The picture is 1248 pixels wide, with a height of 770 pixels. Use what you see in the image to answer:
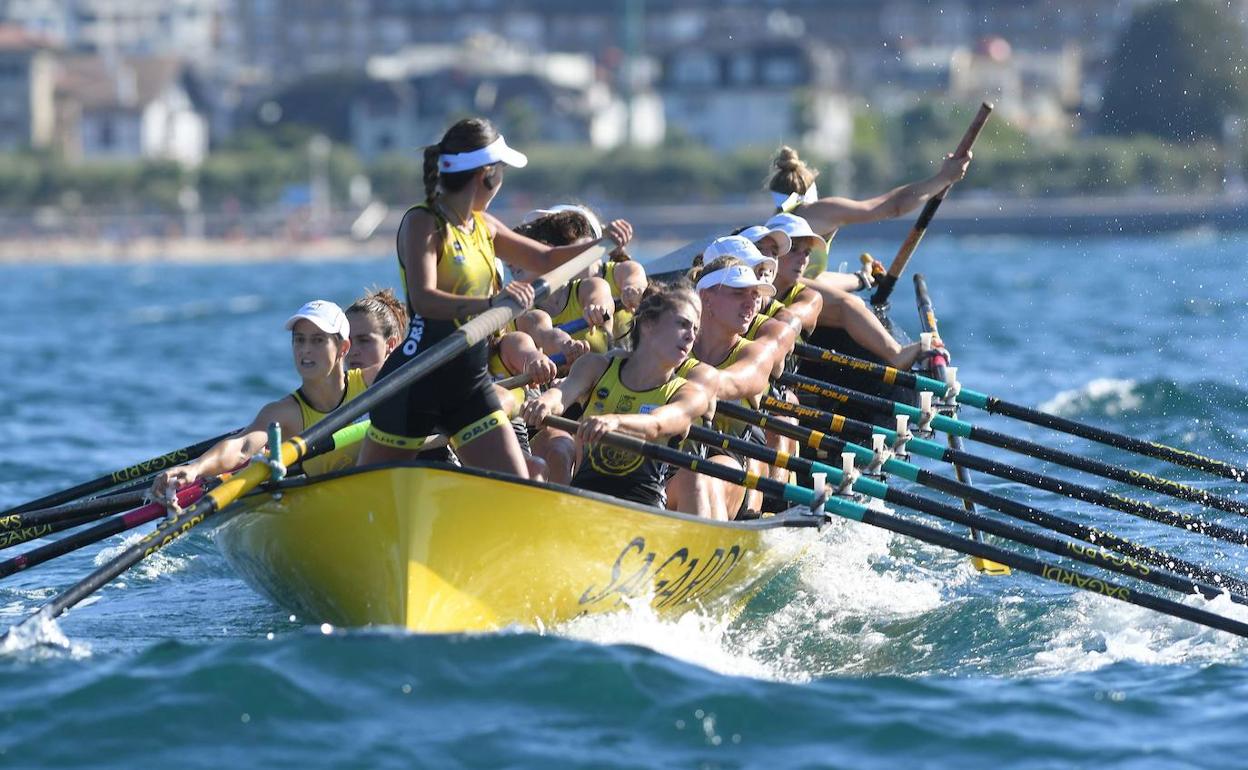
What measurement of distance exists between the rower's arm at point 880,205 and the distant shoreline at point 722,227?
2244 inches

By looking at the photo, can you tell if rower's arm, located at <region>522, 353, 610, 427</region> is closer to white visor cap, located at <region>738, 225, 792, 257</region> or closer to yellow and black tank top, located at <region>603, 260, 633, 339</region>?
yellow and black tank top, located at <region>603, 260, 633, 339</region>

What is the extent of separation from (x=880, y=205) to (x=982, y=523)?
390 cm

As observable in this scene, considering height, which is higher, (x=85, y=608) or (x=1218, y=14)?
(x=1218, y=14)

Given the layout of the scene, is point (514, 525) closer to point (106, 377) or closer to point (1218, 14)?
point (106, 377)

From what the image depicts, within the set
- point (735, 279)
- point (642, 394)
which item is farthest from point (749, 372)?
point (642, 394)

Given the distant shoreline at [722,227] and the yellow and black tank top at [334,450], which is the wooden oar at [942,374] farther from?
the distant shoreline at [722,227]

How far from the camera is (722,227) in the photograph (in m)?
76.7

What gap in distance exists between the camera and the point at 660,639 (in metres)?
7.36

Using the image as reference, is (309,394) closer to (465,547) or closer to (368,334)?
(368,334)

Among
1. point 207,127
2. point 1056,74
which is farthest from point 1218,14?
point 207,127

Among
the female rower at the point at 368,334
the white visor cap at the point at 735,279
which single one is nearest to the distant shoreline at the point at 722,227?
the female rower at the point at 368,334

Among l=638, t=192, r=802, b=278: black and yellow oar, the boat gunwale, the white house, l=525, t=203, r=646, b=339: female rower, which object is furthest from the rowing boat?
the white house

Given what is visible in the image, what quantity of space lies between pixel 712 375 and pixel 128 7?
137 m

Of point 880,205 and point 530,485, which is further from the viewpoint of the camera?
point 880,205
